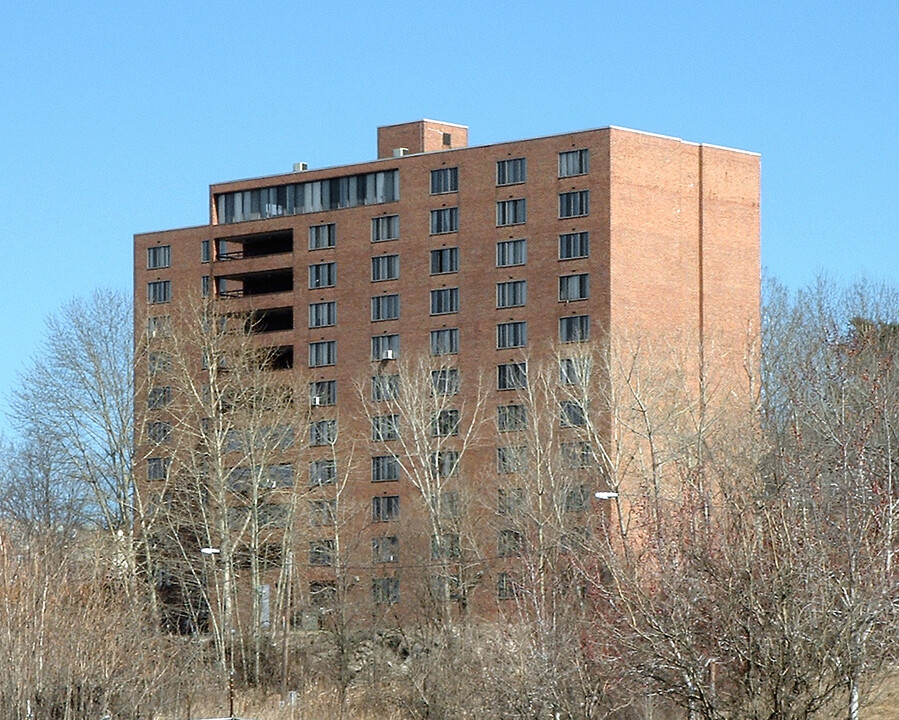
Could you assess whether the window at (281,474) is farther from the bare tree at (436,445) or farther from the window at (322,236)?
the window at (322,236)

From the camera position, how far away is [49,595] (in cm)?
4891

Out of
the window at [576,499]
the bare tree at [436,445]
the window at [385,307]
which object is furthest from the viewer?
the window at [385,307]

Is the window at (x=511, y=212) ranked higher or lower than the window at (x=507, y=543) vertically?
higher

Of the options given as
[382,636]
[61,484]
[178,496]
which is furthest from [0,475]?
[382,636]

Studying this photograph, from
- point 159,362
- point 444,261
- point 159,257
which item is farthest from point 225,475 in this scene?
point 159,257

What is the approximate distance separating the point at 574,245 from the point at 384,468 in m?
17.6

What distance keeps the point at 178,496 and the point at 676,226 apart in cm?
3439

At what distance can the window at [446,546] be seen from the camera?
90.2 m

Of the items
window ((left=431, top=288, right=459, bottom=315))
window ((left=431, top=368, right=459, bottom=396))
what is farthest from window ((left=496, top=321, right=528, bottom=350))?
window ((left=431, top=288, right=459, bottom=315))

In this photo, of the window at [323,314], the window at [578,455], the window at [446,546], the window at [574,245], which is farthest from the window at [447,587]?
the window at [323,314]

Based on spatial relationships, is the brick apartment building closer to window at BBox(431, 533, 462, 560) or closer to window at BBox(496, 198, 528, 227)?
window at BBox(496, 198, 528, 227)

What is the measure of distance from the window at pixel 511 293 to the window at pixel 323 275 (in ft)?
40.4

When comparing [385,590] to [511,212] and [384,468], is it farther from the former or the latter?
[511,212]

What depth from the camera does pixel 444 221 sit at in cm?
10794
